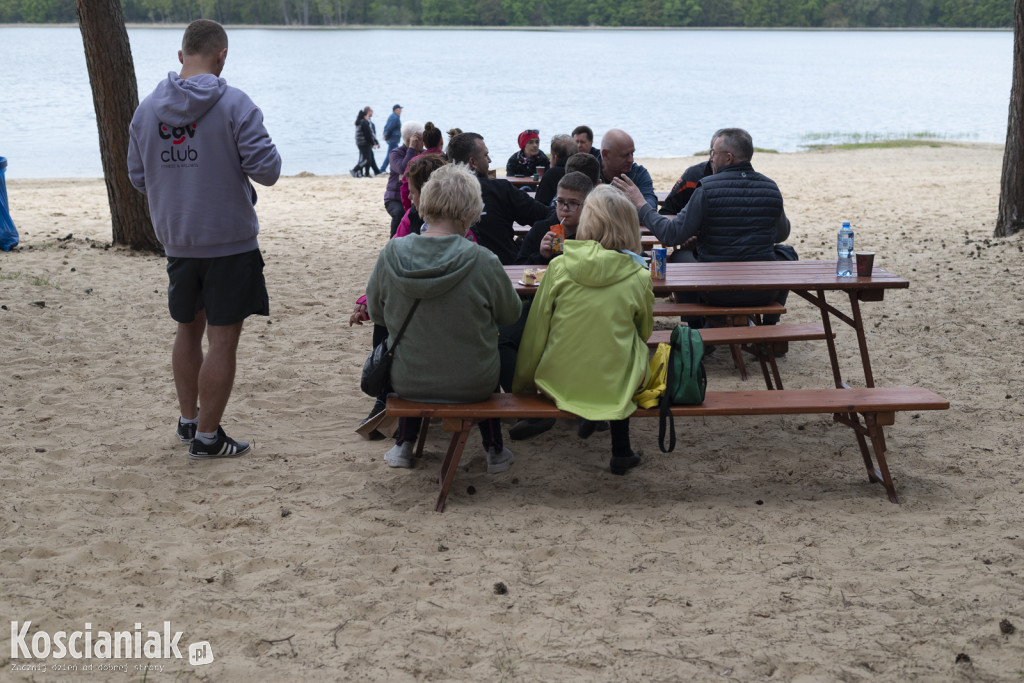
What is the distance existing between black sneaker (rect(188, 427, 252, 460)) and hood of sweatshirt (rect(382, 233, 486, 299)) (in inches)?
51.3

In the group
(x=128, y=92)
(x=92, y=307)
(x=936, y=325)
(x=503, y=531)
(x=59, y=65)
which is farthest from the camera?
(x=59, y=65)

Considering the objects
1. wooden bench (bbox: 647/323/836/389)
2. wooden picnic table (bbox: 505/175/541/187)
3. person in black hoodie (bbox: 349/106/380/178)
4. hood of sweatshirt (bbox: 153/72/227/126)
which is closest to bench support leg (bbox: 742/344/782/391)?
wooden bench (bbox: 647/323/836/389)

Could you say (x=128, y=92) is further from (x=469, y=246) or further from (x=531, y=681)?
(x=531, y=681)

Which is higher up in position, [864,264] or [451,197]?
[451,197]

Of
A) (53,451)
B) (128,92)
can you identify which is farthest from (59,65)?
(53,451)

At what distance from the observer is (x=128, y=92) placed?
8328mm

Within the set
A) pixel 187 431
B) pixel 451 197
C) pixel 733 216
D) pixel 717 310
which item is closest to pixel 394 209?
pixel 733 216

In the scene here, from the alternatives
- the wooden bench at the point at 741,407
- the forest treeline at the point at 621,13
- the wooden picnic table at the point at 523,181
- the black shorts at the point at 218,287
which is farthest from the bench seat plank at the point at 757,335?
the forest treeline at the point at 621,13

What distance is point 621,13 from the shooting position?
343 feet

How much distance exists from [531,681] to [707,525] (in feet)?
4.12

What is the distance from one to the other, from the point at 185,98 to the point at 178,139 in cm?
18

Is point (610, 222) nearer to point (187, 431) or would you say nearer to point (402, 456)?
point (402, 456)

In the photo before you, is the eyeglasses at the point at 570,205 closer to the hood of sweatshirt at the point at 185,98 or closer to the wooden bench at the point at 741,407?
the wooden bench at the point at 741,407

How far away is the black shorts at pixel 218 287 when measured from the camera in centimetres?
402
